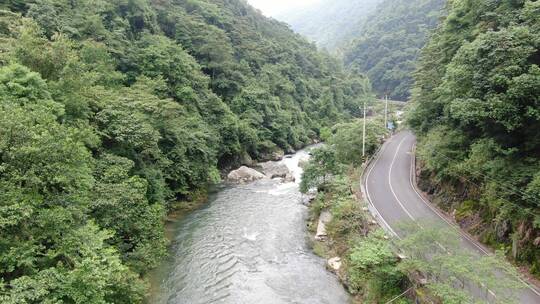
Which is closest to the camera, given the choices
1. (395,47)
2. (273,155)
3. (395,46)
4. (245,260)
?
(245,260)

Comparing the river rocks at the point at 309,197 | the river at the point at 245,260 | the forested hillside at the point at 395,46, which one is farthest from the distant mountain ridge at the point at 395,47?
the river at the point at 245,260

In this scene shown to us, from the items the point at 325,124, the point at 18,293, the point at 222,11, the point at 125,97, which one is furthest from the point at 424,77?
the point at 222,11

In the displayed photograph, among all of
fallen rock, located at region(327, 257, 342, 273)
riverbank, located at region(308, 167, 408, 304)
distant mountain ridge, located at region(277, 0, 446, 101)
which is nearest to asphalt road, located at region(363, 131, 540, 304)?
riverbank, located at region(308, 167, 408, 304)

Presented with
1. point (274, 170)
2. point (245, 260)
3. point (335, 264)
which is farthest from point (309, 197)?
point (245, 260)

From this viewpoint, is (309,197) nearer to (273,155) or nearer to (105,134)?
(105,134)

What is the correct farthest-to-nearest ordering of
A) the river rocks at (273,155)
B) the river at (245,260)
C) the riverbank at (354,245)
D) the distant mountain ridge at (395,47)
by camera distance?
the distant mountain ridge at (395,47) → the river rocks at (273,155) → the river at (245,260) → the riverbank at (354,245)

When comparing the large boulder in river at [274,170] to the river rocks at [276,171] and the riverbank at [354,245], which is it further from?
the riverbank at [354,245]

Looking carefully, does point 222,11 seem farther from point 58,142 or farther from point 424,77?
point 58,142
